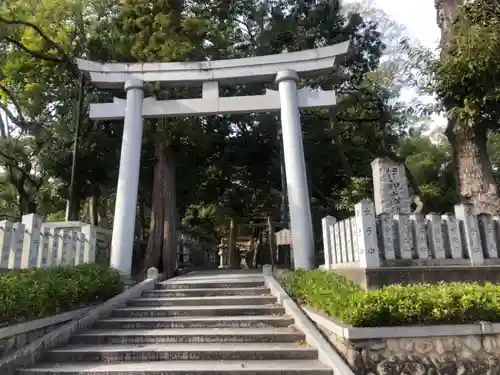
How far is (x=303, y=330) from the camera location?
18.0ft

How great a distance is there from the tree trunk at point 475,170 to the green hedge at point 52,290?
6755mm

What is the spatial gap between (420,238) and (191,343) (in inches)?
134

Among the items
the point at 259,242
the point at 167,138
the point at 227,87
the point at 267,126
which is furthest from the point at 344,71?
the point at 259,242

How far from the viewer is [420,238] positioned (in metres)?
5.67

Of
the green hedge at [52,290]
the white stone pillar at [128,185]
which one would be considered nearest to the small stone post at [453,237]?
the green hedge at [52,290]

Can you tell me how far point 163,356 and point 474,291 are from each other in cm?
364

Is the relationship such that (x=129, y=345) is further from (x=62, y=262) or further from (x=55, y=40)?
(x=55, y=40)

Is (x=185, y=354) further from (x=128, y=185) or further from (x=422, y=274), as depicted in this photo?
(x=128, y=185)

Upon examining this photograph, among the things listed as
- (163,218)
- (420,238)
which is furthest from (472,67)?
(163,218)

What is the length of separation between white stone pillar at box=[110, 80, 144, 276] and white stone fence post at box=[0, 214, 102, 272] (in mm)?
572

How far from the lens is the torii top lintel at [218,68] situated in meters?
9.55

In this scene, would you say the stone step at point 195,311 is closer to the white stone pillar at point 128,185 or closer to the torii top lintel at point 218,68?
the white stone pillar at point 128,185

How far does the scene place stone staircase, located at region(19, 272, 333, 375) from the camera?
15.0ft

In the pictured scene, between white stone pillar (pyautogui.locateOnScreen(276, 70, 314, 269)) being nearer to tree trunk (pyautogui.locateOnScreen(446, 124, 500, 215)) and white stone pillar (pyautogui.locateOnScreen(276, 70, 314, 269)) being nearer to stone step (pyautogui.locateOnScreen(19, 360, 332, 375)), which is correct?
tree trunk (pyautogui.locateOnScreen(446, 124, 500, 215))
